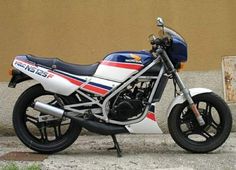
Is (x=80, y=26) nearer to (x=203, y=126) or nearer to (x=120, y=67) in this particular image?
(x=120, y=67)

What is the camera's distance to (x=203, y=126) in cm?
568

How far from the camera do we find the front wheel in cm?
563

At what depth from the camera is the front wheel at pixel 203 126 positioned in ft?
18.5

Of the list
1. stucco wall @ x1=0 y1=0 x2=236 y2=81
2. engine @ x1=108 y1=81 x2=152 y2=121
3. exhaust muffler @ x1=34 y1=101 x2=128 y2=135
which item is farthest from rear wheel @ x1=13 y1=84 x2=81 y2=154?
stucco wall @ x1=0 y1=0 x2=236 y2=81

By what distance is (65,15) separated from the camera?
280 inches

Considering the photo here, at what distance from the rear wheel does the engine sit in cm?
47

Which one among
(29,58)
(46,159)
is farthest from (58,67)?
(46,159)

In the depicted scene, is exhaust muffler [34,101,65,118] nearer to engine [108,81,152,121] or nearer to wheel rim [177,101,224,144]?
engine [108,81,152,121]

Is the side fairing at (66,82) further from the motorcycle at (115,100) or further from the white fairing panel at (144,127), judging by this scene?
the white fairing panel at (144,127)

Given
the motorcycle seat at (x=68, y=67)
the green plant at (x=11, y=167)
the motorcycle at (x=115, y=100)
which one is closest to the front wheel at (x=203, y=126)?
the motorcycle at (x=115, y=100)

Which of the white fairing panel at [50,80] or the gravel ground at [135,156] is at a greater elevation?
the white fairing panel at [50,80]

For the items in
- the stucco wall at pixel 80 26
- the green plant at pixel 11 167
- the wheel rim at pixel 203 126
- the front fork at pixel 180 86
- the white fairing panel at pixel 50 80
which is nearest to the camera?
the green plant at pixel 11 167

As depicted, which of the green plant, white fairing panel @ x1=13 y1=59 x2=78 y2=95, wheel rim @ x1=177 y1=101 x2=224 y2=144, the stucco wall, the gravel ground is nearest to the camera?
the green plant

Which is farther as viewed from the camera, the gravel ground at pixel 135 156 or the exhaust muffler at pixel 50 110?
the exhaust muffler at pixel 50 110
